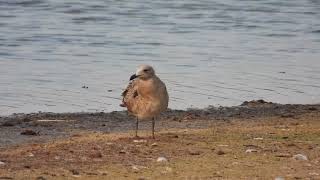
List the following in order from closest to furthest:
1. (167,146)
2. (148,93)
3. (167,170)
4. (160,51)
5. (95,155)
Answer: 1. (167,170)
2. (95,155)
3. (167,146)
4. (148,93)
5. (160,51)

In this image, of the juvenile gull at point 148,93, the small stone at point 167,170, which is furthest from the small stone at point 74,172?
the juvenile gull at point 148,93

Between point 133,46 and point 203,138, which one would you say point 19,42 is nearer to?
point 133,46

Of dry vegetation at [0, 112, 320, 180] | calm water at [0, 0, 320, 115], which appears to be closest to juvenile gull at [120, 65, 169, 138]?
dry vegetation at [0, 112, 320, 180]

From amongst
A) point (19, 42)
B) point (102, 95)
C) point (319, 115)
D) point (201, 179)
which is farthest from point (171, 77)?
point (201, 179)

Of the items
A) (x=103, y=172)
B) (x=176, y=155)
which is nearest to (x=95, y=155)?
(x=176, y=155)

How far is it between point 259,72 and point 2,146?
9523 millimetres

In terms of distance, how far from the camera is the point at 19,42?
2731 cm

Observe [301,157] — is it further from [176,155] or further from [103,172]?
[103,172]

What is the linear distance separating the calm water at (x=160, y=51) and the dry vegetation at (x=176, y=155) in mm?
4324

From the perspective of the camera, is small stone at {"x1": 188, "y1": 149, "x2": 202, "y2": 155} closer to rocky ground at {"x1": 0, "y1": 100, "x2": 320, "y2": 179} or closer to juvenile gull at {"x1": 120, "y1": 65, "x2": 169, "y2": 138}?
rocky ground at {"x1": 0, "y1": 100, "x2": 320, "y2": 179}

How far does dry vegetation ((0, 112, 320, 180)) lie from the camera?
10484 millimetres

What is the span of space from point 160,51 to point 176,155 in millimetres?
13614

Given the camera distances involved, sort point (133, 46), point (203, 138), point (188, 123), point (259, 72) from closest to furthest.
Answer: point (203, 138) → point (188, 123) → point (259, 72) → point (133, 46)

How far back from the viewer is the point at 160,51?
25.2 metres
